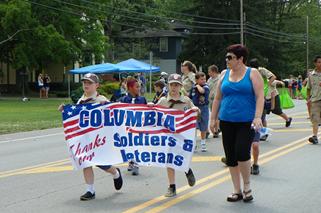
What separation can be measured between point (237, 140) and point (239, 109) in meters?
0.38

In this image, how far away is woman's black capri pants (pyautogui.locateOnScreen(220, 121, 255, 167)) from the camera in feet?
22.0

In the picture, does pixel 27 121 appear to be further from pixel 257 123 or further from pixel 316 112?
pixel 257 123

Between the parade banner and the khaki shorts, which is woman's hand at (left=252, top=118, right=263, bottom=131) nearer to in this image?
the parade banner

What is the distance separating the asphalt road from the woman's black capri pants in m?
0.60

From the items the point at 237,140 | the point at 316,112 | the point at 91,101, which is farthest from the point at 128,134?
the point at 316,112

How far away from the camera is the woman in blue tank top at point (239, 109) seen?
6691 mm

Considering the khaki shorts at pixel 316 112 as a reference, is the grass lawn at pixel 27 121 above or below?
below

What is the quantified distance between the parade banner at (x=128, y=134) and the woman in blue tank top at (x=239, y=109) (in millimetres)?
711

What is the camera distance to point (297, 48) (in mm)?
81125

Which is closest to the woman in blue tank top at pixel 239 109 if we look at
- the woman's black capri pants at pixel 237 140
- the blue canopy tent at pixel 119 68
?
the woman's black capri pants at pixel 237 140

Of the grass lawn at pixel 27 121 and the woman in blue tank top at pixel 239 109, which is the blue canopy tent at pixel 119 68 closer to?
the grass lawn at pixel 27 121

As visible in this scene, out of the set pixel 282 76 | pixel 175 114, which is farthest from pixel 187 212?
pixel 282 76

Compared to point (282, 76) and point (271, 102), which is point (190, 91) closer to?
point (271, 102)

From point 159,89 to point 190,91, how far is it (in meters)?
1.24
